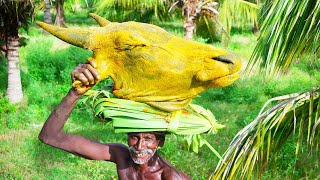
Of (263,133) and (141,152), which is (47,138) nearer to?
(141,152)

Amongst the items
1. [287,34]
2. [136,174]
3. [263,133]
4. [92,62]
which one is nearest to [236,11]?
[287,34]

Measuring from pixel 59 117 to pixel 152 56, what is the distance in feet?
1.79

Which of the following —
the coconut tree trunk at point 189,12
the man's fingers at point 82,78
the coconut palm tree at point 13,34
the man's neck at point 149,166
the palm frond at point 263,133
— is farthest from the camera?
the coconut tree trunk at point 189,12

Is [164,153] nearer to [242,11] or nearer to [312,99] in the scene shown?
[312,99]

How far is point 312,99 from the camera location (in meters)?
2.79

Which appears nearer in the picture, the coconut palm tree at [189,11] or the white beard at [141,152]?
the white beard at [141,152]

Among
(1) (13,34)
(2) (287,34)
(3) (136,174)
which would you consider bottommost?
(1) (13,34)

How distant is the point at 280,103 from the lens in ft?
9.83

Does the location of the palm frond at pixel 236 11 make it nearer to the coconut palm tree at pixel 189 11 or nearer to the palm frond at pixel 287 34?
the coconut palm tree at pixel 189 11

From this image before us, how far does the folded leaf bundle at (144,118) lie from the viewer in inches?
90.3

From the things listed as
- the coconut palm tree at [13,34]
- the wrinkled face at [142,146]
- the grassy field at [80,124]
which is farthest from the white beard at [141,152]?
the coconut palm tree at [13,34]

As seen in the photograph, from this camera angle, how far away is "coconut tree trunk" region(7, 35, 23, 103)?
8.02 meters

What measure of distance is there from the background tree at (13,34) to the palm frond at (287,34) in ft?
17.1

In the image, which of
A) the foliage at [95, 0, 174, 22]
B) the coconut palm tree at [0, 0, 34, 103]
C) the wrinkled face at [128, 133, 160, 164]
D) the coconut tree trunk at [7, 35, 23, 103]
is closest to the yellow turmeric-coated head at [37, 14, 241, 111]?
the wrinkled face at [128, 133, 160, 164]
